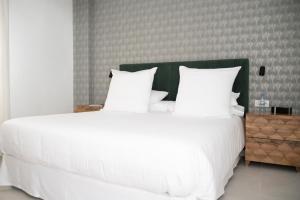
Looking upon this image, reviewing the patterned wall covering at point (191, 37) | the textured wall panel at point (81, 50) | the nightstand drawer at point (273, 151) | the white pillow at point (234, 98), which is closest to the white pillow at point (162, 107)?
the white pillow at point (234, 98)

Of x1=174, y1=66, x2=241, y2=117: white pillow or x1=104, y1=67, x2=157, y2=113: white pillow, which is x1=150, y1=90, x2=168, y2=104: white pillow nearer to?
x1=104, y1=67, x2=157, y2=113: white pillow

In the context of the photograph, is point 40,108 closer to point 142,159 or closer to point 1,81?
point 1,81

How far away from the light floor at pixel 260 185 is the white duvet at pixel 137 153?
0.32 metres

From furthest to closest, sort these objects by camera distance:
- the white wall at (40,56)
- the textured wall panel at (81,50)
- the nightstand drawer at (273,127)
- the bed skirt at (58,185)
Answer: the textured wall panel at (81,50), the white wall at (40,56), the nightstand drawer at (273,127), the bed skirt at (58,185)

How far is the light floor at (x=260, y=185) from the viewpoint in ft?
6.88

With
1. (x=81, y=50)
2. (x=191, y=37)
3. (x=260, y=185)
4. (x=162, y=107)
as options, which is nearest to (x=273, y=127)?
(x=260, y=185)

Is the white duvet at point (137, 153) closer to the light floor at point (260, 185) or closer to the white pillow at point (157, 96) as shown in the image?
the light floor at point (260, 185)

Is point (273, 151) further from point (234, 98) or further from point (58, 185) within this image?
point (58, 185)

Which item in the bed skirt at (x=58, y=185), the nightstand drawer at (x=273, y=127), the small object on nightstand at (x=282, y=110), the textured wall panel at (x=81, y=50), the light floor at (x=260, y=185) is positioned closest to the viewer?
the bed skirt at (x=58, y=185)

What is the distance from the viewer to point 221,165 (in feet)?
5.79

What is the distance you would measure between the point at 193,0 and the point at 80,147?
280 cm

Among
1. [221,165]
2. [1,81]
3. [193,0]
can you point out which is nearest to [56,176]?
[221,165]

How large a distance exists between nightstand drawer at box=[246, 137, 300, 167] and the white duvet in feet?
2.76

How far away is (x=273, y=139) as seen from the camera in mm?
2754
